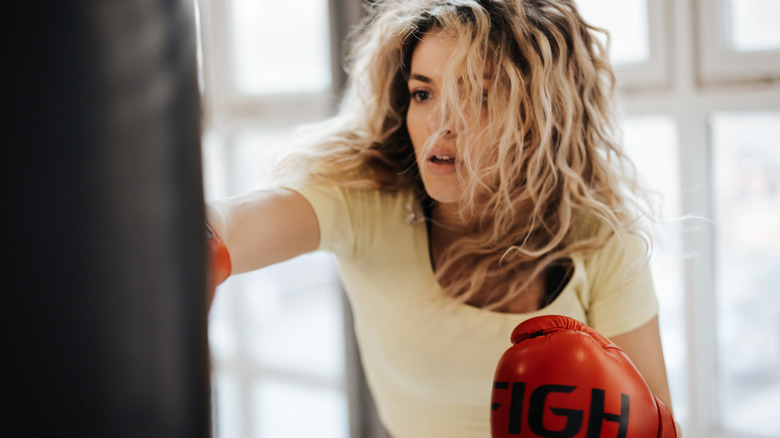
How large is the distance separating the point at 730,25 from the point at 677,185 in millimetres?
382

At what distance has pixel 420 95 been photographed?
2.81 ft

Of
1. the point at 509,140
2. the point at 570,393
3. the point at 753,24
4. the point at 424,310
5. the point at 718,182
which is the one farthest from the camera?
the point at 718,182

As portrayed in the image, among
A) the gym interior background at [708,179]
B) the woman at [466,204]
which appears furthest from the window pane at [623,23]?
the woman at [466,204]

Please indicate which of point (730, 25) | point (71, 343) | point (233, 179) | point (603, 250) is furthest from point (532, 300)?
point (233, 179)

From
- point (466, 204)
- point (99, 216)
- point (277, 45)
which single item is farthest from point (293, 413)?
point (99, 216)

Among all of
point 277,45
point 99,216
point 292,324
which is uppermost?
point 277,45

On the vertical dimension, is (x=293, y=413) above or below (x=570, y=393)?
below

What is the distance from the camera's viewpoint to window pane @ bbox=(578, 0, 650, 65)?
5.46 feet

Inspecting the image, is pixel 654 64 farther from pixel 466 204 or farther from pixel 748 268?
pixel 466 204

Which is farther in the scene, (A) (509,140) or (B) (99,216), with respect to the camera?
(A) (509,140)

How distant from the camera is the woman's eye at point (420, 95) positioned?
85 cm

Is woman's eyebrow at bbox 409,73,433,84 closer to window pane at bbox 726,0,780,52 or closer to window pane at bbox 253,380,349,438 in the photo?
window pane at bbox 726,0,780,52

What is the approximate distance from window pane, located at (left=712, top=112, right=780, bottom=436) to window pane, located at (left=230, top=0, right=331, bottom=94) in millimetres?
1450

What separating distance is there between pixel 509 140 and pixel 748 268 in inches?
43.6
